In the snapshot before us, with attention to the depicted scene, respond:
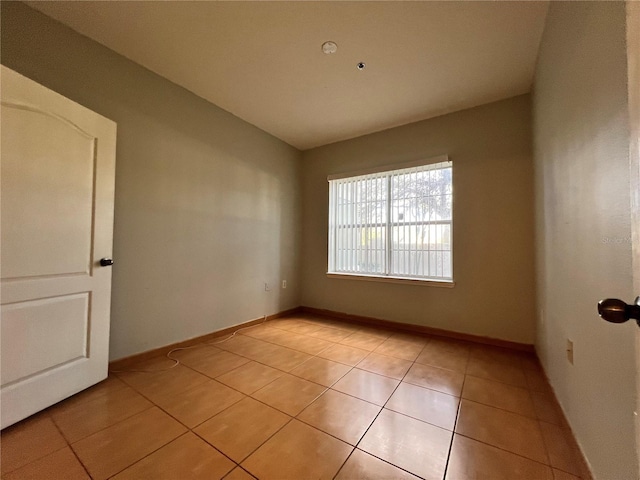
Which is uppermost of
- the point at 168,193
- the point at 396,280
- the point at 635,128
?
the point at 168,193

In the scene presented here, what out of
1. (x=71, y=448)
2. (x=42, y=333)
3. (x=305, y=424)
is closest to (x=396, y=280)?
(x=305, y=424)

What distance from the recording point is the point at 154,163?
2.21 meters

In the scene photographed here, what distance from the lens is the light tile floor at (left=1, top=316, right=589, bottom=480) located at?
3.55ft

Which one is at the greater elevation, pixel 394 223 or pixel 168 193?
pixel 168 193

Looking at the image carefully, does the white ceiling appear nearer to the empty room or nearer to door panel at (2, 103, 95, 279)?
the empty room

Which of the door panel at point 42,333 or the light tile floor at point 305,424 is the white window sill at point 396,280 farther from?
the door panel at point 42,333

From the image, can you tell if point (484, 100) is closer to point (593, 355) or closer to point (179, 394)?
point (593, 355)

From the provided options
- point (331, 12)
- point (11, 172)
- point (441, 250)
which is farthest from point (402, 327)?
point (11, 172)

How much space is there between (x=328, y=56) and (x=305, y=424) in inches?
102

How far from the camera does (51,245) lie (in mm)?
1482

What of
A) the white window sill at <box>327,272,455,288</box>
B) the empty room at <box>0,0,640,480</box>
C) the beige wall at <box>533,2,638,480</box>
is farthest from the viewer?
the white window sill at <box>327,272,455,288</box>

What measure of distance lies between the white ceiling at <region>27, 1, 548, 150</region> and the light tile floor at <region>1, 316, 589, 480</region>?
98.8 inches

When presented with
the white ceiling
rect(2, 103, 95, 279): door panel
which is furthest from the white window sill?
rect(2, 103, 95, 279): door panel

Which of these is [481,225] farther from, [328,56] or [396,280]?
[328,56]
